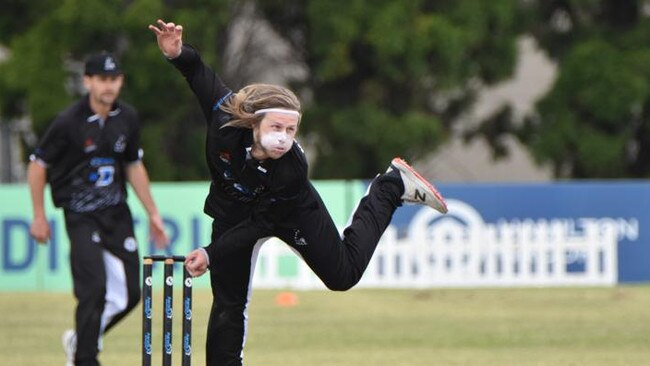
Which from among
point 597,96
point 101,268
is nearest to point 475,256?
point 597,96

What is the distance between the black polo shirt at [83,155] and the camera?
10.6 m

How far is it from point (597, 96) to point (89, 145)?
15.8 metres

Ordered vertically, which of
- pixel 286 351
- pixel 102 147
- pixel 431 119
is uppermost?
pixel 431 119

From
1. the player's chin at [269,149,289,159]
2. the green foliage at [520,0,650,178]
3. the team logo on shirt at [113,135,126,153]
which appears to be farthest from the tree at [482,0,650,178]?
the player's chin at [269,149,289,159]

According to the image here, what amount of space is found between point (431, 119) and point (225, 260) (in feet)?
54.0

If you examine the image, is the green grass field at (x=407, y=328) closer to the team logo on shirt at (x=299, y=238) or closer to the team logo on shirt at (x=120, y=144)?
the team logo on shirt at (x=120, y=144)

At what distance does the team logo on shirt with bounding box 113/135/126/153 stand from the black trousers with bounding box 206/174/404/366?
1809 mm

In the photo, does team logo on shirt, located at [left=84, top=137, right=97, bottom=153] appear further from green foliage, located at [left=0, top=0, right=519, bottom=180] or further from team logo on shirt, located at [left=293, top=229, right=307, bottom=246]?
green foliage, located at [left=0, top=0, right=519, bottom=180]

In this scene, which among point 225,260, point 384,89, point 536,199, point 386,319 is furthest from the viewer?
point 384,89

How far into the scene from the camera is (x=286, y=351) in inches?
504

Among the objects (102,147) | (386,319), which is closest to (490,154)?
(386,319)

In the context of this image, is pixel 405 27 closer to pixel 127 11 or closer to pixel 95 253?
pixel 127 11

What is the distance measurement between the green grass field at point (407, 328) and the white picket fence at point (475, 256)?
1.57 feet

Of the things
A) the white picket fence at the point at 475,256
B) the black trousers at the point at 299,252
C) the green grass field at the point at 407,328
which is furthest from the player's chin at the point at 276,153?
the white picket fence at the point at 475,256
